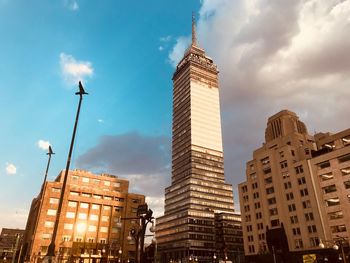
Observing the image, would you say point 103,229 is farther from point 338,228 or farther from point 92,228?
point 338,228

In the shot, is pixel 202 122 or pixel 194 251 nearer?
pixel 194 251

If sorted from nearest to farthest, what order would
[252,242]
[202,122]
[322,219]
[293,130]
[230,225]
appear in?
1. [322,219]
2. [252,242]
3. [293,130]
4. [230,225]
5. [202,122]

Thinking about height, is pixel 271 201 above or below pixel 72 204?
above

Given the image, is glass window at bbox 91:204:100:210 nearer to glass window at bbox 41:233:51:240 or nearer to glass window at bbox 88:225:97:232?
glass window at bbox 88:225:97:232

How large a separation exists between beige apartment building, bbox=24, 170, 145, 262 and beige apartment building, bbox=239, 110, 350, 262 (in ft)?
120

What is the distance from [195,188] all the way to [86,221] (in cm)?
7607

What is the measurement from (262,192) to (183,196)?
236 ft

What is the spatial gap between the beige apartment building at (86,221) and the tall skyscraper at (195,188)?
45.3 metres

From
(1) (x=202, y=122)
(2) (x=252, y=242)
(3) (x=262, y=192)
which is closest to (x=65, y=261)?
(2) (x=252, y=242)

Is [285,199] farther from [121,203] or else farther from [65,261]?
[65,261]

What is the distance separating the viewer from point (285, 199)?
82125 mm

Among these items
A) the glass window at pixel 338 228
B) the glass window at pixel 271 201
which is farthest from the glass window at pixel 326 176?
the glass window at pixel 271 201

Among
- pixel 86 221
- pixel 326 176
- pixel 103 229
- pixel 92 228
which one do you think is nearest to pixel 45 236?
pixel 86 221

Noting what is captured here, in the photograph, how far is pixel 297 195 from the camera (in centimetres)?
7906
